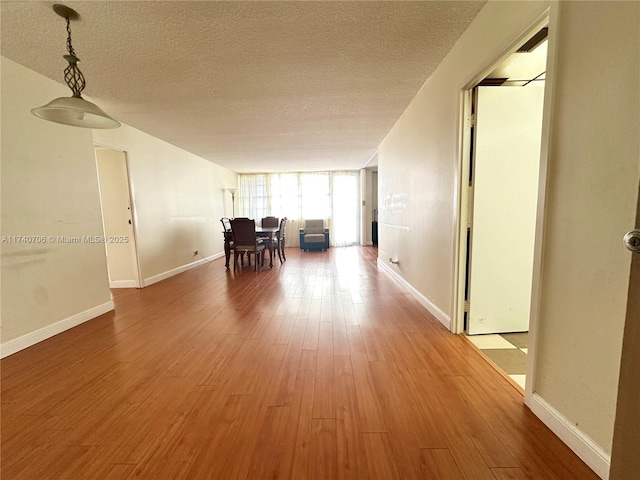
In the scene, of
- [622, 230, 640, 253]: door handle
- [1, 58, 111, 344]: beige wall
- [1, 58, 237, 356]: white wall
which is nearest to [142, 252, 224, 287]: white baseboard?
[1, 58, 237, 356]: white wall

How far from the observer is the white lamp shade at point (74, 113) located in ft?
4.96

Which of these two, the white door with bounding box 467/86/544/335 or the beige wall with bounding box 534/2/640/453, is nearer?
the beige wall with bounding box 534/2/640/453

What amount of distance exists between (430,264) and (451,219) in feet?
2.16

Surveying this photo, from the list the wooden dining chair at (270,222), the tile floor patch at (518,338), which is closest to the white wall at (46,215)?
the wooden dining chair at (270,222)

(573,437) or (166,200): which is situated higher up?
(166,200)

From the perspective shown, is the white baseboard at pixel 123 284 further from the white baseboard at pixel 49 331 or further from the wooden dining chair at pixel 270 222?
the wooden dining chair at pixel 270 222

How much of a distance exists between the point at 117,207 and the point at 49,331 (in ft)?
6.87

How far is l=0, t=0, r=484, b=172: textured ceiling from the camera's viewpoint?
5.45 ft

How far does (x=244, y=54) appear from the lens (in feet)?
6.80

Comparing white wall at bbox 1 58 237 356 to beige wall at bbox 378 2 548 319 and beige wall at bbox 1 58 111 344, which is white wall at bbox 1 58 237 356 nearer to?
beige wall at bbox 1 58 111 344

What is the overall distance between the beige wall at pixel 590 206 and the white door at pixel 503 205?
0.89 m

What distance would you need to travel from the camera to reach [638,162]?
847mm

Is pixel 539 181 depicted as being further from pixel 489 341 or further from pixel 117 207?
pixel 117 207

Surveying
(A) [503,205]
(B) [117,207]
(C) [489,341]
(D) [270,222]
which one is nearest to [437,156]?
(A) [503,205]
